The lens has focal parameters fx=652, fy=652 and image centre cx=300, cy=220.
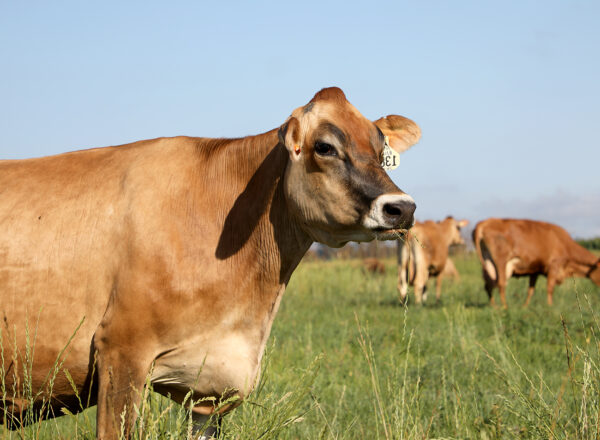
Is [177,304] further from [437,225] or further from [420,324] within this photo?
[437,225]

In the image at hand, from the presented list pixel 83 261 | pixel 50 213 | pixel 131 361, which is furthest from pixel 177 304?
pixel 50 213

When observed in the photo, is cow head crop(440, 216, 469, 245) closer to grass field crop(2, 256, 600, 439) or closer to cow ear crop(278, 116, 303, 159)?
grass field crop(2, 256, 600, 439)

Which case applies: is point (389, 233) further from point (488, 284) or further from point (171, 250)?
point (488, 284)

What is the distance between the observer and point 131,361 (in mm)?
3434

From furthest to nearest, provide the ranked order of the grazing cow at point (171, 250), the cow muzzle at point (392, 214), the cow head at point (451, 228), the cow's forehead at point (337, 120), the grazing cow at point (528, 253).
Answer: the cow head at point (451, 228) < the grazing cow at point (528, 253) < the cow's forehead at point (337, 120) < the grazing cow at point (171, 250) < the cow muzzle at point (392, 214)

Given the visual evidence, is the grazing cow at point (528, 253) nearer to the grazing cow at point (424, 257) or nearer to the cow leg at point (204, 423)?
the grazing cow at point (424, 257)

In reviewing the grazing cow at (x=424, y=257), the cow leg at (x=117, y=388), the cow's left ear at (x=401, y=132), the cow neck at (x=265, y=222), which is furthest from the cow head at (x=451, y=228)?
the cow leg at (x=117, y=388)

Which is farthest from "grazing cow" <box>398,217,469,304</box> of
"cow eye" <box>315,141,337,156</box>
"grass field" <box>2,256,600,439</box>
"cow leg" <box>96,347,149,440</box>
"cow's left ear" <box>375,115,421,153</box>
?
"cow leg" <box>96,347,149,440</box>

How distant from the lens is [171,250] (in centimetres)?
357

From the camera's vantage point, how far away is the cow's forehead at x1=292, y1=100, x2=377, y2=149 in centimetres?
370

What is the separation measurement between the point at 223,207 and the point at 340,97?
3.14 ft

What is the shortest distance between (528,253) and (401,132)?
13.4 meters

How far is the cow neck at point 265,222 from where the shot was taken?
3820 millimetres

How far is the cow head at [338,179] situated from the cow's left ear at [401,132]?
0.70 metres
